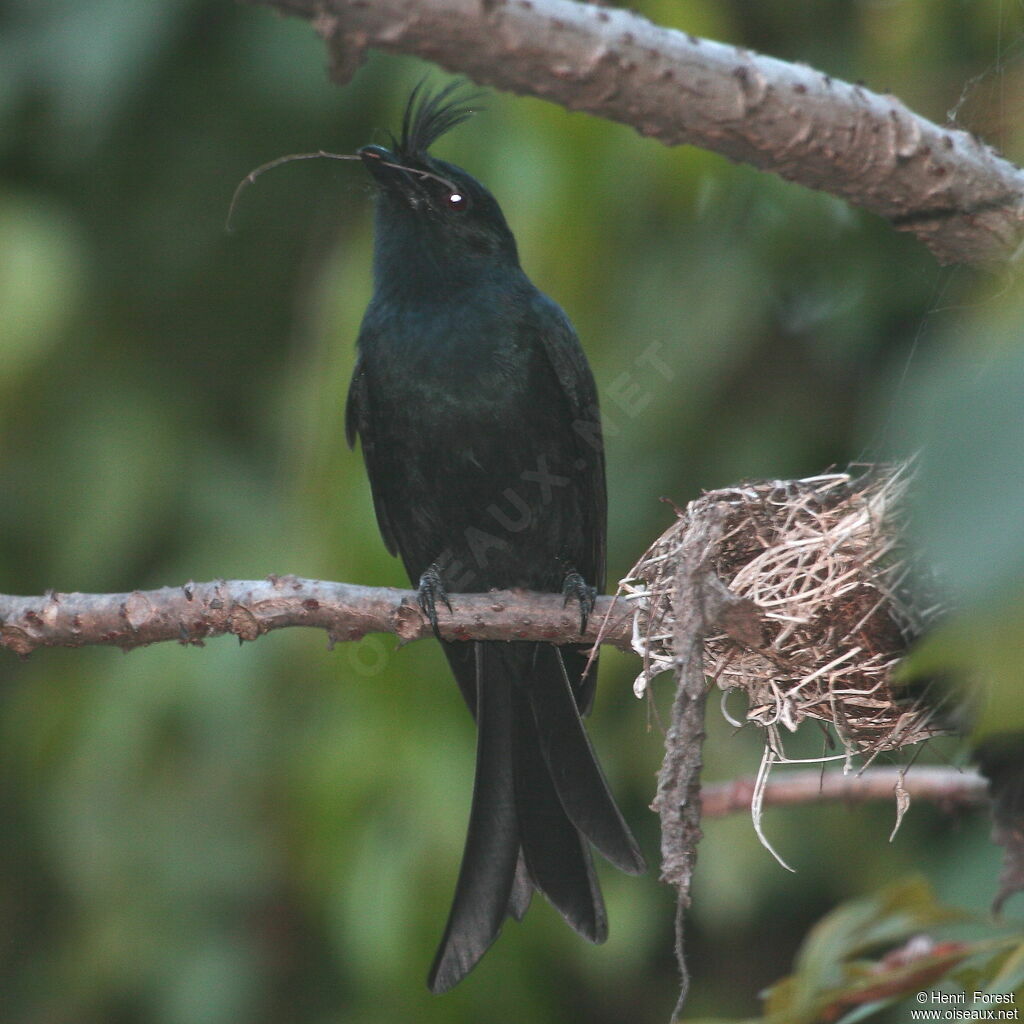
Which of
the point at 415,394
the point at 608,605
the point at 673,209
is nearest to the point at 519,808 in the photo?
the point at 608,605

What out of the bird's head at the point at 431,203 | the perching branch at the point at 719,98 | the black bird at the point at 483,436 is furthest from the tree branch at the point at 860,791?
the bird's head at the point at 431,203

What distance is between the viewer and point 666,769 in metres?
1.67

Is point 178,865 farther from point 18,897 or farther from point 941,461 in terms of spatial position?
point 941,461

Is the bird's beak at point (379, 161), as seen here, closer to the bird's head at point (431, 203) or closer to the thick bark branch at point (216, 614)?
the bird's head at point (431, 203)

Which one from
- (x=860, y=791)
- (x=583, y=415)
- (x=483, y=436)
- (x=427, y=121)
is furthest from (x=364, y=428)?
(x=860, y=791)

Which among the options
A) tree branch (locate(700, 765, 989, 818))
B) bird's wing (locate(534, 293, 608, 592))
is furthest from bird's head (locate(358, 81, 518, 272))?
tree branch (locate(700, 765, 989, 818))

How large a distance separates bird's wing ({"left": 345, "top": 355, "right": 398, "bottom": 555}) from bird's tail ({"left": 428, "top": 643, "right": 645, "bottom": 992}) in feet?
1.27

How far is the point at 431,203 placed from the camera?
3076 mm

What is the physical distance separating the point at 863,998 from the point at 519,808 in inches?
42.6

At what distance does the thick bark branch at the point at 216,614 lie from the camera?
7.38 ft

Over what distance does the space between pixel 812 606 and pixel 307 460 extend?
1.68 m

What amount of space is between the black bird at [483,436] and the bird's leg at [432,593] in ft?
0.07

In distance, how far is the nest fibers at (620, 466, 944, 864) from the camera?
6.50 feet

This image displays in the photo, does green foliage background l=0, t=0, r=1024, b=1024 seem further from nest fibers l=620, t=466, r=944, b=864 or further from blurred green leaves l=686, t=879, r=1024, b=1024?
blurred green leaves l=686, t=879, r=1024, b=1024
